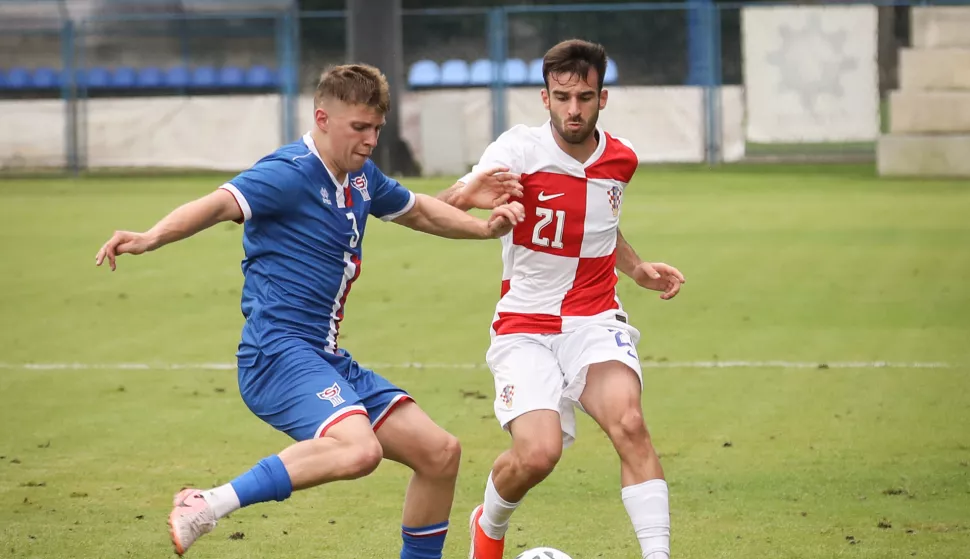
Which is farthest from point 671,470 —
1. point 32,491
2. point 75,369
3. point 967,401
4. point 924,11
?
point 924,11

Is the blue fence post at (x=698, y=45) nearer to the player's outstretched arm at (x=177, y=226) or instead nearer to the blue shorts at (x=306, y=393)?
the blue shorts at (x=306, y=393)

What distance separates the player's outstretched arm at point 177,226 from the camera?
16.8 ft

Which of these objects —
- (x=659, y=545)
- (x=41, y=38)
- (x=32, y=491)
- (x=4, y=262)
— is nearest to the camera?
(x=659, y=545)

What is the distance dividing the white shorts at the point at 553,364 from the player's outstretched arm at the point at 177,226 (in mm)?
1307

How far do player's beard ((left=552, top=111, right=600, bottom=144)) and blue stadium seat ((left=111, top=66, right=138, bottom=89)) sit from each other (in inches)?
1254

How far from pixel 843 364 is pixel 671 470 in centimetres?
326

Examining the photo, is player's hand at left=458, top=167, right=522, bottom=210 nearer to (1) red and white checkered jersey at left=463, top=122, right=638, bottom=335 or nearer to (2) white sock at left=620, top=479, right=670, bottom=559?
(1) red and white checkered jersey at left=463, top=122, right=638, bottom=335

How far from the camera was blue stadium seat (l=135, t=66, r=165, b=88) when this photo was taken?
36.9 metres

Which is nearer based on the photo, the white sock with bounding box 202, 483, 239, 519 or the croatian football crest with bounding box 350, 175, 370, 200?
the white sock with bounding box 202, 483, 239, 519

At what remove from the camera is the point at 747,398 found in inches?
369

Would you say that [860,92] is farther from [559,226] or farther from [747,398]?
[559,226]

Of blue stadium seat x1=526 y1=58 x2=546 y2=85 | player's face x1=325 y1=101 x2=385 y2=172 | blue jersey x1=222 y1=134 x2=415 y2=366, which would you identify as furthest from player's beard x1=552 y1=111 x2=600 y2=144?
blue stadium seat x1=526 y1=58 x2=546 y2=85

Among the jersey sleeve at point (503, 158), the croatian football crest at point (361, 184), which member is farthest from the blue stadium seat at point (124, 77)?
the croatian football crest at point (361, 184)

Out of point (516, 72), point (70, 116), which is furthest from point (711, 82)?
point (70, 116)
